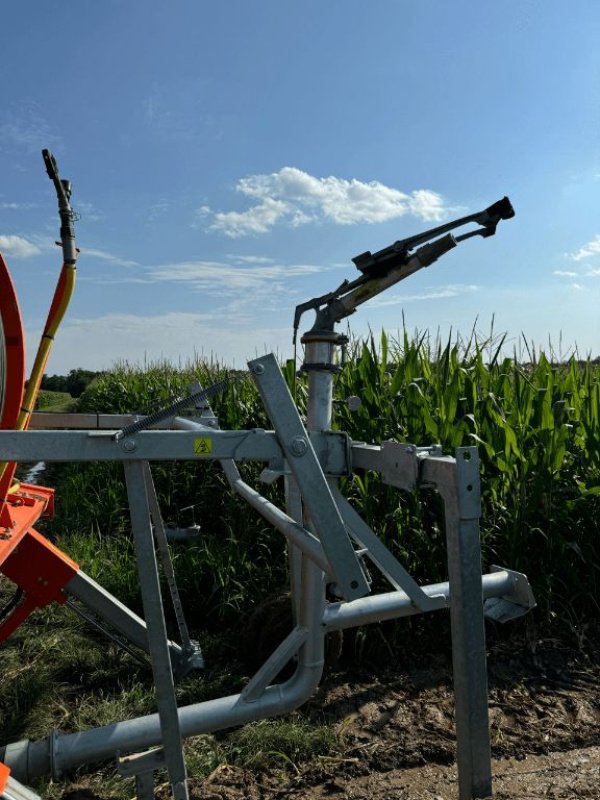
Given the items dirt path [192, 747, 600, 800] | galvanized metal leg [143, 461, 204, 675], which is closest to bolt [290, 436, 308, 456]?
galvanized metal leg [143, 461, 204, 675]

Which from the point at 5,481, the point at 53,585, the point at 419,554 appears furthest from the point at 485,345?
the point at 5,481

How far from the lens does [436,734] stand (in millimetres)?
2582

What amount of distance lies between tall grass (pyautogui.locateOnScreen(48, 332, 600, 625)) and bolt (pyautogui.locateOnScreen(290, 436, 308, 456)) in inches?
63.3

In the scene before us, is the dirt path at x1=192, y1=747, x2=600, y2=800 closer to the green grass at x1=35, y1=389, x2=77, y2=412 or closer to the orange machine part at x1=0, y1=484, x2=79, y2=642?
the orange machine part at x1=0, y1=484, x2=79, y2=642

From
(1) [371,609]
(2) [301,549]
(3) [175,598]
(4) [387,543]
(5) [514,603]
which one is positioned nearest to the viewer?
(2) [301,549]

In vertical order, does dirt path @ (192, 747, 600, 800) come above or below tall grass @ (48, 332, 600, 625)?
below

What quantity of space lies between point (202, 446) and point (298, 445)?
0.75 feet

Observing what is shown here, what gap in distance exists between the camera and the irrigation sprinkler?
159cm

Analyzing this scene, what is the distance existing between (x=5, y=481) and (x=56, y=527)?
411 cm

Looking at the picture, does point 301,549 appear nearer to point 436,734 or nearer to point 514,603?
point 514,603

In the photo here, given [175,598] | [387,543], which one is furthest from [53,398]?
[175,598]

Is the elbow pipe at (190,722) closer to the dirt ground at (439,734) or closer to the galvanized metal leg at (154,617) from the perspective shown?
the galvanized metal leg at (154,617)

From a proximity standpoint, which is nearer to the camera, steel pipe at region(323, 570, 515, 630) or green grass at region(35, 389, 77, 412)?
steel pipe at region(323, 570, 515, 630)

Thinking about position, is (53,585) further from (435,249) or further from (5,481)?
(435,249)
